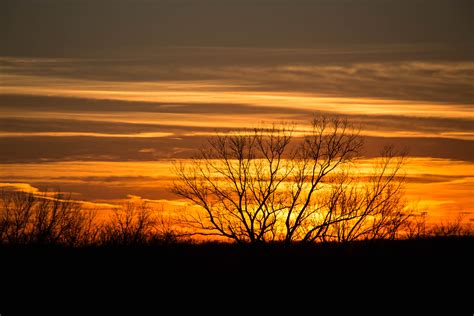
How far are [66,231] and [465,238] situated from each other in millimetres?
24559

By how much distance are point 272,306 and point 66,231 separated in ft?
80.8

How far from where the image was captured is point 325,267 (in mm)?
37531

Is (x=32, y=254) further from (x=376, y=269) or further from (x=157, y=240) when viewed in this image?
(x=376, y=269)

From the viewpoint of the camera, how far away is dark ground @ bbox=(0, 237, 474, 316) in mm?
29625

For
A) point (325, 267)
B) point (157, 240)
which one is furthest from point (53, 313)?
point (157, 240)

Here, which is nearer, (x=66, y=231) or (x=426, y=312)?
(x=426, y=312)

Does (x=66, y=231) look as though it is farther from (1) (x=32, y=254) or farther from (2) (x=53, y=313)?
(2) (x=53, y=313)

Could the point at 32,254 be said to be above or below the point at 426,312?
above

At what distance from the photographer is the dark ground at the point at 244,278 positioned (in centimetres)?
2962

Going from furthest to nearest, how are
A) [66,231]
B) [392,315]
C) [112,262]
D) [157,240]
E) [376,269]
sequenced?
[66,231]
[157,240]
[112,262]
[376,269]
[392,315]

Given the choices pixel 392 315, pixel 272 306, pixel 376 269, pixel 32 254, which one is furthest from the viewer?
pixel 32 254

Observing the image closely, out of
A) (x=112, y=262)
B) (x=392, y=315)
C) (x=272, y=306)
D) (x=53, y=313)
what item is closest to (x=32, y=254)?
(x=112, y=262)

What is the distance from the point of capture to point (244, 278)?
1385 inches

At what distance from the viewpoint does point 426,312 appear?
2830 centimetres
